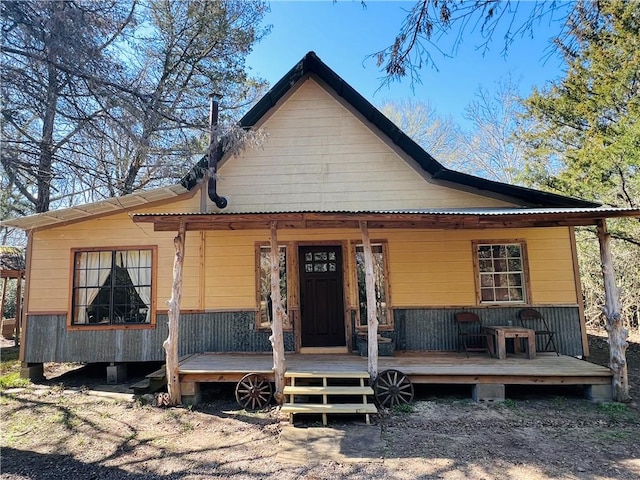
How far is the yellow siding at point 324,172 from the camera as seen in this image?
7176 mm

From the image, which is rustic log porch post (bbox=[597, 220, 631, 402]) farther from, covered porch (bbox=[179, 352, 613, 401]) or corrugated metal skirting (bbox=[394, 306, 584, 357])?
corrugated metal skirting (bbox=[394, 306, 584, 357])

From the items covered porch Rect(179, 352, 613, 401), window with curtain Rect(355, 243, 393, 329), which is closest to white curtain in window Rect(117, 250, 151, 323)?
covered porch Rect(179, 352, 613, 401)

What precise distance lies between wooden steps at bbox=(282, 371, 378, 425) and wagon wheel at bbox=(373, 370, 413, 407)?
0.21 meters

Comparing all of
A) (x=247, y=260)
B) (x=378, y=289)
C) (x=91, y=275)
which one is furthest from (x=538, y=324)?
(x=91, y=275)

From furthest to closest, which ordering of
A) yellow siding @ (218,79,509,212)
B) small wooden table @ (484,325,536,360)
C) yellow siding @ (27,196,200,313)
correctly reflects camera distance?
yellow siding @ (218,79,509,212), yellow siding @ (27,196,200,313), small wooden table @ (484,325,536,360)

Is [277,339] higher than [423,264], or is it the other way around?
[423,264]

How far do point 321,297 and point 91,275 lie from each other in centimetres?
442

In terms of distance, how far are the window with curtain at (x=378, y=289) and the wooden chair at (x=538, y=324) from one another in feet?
7.92

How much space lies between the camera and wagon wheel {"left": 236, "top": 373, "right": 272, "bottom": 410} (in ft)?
17.0

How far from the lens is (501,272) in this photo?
6969 millimetres

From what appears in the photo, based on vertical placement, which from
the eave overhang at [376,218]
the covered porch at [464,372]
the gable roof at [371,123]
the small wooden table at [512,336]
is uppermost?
the gable roof at [371,123]

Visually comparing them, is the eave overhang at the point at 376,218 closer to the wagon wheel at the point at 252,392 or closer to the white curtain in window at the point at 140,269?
the white curtain in window at the point at 140,269

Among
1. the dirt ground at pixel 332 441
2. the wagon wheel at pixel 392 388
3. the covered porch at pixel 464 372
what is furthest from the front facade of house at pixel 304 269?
the wagon wheel at pixel 392 388

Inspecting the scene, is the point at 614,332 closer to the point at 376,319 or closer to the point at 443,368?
the point at 443,368
